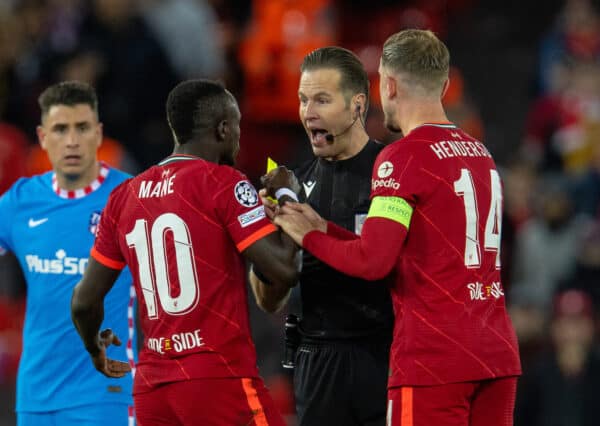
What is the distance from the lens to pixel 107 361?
228 inches

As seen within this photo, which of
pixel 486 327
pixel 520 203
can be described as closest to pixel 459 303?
pixel 486 327

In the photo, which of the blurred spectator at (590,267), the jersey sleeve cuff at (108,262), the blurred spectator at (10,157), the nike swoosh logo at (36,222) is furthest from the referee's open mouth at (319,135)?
the blurred spectator at (10,157)

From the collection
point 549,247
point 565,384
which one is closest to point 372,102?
point 549,247

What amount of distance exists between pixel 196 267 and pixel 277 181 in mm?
580

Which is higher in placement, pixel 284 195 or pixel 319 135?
pixel 319 135

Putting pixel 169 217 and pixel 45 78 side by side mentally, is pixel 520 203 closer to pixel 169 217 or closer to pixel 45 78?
pixel 45 78

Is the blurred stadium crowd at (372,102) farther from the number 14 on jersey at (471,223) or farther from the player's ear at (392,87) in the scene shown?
the player's ear at (392,87)

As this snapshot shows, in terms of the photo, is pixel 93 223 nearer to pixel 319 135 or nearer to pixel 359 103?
pixel 319 135

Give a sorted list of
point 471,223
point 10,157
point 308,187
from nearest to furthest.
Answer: point 471,223 < point 308,187 < point 10,157

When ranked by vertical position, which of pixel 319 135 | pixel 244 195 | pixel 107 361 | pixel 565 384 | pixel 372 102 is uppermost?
pixel 372 102

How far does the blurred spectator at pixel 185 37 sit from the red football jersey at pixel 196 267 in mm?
6867

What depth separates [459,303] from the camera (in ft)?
16.5

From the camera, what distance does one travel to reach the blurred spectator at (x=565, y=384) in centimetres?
911

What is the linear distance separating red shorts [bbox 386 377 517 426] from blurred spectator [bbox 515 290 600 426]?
13.6ft
